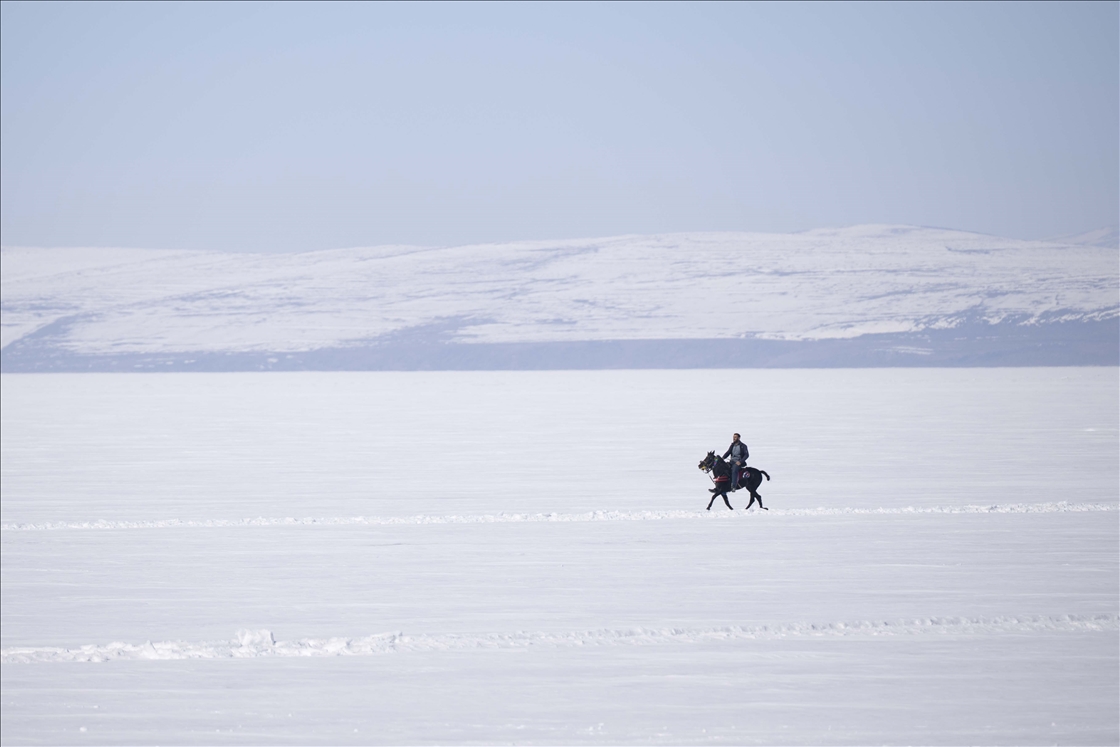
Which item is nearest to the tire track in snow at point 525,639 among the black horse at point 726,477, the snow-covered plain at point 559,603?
the snow-covered plain at point 559,603

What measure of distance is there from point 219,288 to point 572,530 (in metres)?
190

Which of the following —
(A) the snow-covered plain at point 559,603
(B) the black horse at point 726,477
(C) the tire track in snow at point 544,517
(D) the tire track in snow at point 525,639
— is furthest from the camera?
(B) the black horse at point 726,477

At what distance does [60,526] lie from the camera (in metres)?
12.2

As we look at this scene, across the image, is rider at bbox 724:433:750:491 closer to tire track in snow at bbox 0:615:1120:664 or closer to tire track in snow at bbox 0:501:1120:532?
tire track in snow at bbox 0:501:1120:532

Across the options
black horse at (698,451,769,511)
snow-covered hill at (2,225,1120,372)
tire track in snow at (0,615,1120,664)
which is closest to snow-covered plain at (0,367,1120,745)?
tire track in snow at (0,615,1120,664)

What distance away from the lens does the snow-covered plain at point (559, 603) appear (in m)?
5.96

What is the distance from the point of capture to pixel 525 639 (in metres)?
7.34

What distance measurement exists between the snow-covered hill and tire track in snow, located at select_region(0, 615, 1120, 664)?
144049 mm

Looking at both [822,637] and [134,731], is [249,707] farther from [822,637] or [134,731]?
[822,637]

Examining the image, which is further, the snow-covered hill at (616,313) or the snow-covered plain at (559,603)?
the snow-covered hill at (616,313)

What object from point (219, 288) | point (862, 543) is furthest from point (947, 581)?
point (219, 288)

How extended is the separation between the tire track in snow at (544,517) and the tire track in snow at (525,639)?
4.79 meters

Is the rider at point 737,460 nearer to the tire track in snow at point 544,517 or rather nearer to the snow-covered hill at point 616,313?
the tire track in snow at point 544,517

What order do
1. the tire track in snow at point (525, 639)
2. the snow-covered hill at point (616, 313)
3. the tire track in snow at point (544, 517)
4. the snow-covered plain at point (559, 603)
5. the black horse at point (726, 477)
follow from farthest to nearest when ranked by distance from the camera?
1. the snow-covered hill at point (616, 313)
2. the black horse at point (726, 477)
3. the tire track in snow at point (544, 517)
4. the tire track in snow at point (525, 639)
5. the snow-covered plain at point (559, 603)
